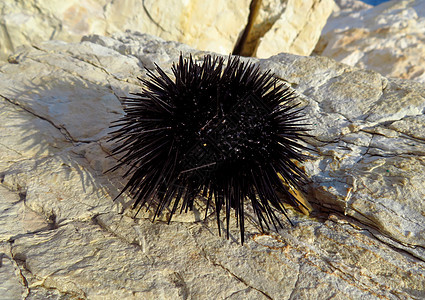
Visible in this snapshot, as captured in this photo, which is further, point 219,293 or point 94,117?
point 94,117

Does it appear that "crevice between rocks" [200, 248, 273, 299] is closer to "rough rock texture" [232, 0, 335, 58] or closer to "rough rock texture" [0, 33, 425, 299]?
"rough rock texture" [0, 33, 425, 299]

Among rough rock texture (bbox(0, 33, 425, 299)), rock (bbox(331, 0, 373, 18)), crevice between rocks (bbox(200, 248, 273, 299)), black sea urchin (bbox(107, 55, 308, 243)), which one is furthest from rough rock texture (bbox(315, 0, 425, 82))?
crevice between rocks (bbox(200, 248, 273, 299))

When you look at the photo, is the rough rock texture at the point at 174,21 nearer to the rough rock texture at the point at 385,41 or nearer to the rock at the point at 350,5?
the rough rock texture at the point at 385,41

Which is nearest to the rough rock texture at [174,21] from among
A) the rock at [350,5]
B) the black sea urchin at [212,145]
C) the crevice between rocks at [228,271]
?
the black sea urchin at [212,145]

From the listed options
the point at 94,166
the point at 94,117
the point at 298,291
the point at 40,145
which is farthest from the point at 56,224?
the point at 298,291

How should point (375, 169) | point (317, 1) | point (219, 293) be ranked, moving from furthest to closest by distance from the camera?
point (317, 1) → point (375, 169) → point (219, 293)

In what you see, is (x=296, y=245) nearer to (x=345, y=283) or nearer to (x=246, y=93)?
(x=345, y=283)

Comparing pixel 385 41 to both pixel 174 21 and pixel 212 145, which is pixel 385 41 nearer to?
pixel 174 21
